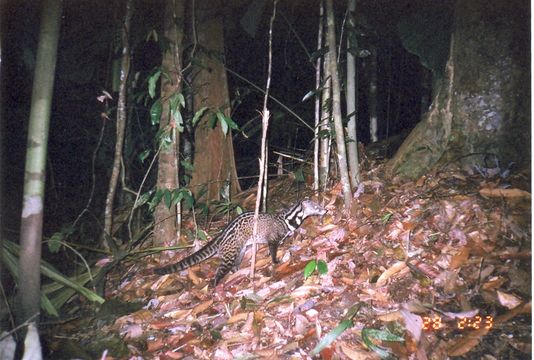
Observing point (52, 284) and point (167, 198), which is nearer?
point (52, 284)

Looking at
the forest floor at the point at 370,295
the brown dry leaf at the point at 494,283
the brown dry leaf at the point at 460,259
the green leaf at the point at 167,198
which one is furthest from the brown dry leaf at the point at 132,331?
the brown dry leaf at the point at 494,283

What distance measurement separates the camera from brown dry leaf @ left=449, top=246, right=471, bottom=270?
439 cm

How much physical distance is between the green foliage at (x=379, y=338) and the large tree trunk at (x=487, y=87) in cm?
256

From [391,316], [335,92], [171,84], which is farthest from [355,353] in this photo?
[171,84]

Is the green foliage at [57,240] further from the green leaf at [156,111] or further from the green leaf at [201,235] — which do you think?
the green leaf at [156,111]

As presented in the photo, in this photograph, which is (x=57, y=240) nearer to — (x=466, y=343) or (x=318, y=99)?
(x=318, y=99)

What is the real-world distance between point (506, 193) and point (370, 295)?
180cm

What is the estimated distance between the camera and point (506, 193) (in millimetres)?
4945

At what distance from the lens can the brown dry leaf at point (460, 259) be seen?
4395mm

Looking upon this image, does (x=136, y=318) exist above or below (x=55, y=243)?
below

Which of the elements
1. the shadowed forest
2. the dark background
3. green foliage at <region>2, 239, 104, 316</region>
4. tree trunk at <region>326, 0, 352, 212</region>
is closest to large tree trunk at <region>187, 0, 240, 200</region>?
the shadowed forest

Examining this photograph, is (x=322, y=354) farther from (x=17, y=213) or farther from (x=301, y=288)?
(x=17, y=213)

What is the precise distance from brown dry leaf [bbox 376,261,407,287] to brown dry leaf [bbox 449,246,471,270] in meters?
0.42
